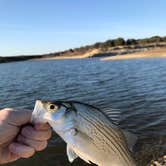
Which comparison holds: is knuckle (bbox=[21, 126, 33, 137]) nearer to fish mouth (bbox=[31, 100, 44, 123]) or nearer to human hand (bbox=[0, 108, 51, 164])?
human hand (bbox=[0, 108, 51, 164])

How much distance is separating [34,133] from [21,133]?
0.50 ft

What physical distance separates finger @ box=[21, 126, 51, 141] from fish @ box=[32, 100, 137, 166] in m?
0.21

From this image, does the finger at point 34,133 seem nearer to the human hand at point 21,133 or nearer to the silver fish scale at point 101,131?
the human hand at point 21,133

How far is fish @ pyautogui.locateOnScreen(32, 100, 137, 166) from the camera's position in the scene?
6.49ft

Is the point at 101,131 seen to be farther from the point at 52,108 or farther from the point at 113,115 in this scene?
the point at 52,108

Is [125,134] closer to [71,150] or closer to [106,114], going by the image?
[106,114]

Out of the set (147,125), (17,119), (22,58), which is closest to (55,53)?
(22,58)

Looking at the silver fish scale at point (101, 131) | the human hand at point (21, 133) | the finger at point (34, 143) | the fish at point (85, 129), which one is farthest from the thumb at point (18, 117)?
the silver fish scale at point (101, 131)

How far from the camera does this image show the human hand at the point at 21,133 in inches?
92.0

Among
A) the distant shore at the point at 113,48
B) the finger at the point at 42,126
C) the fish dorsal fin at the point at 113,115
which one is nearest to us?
the fish dorsal fin at the point at 113,115

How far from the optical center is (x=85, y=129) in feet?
6.59

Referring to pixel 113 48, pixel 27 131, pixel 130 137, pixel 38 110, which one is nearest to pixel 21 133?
pixel 27 131

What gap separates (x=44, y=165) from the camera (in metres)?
11.4

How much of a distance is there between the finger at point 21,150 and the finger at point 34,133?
3.2 inches
